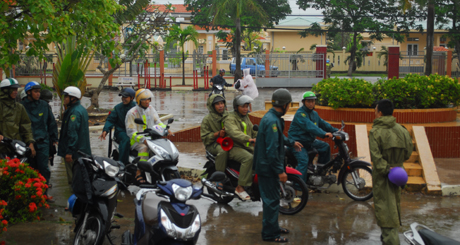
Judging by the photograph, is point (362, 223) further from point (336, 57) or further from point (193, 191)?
point (336, 57)

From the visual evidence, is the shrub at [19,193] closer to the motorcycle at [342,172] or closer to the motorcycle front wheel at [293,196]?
the motorcycle front wheel at [293,196]

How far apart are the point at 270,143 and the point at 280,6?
136 feet

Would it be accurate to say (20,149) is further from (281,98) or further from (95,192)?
(281,98)

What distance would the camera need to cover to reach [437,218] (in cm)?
628

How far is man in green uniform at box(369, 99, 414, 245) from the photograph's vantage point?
197 inches

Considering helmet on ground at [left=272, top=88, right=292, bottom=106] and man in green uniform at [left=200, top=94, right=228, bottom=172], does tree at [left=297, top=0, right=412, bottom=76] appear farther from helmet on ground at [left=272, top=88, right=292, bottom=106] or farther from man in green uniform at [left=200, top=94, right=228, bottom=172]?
helmet on ground at [left=272, top=88, right=292, bottom=106]

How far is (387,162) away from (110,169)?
296 centimetres

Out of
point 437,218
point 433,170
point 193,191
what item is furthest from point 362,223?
point 193,191

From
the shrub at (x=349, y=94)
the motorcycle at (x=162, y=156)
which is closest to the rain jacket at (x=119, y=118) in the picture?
the motorcycle at (x=162, y=156)

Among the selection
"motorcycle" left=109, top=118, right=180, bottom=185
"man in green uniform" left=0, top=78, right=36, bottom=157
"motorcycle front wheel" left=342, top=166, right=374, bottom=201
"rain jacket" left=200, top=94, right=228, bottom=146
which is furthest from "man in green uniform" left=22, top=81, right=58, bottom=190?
"motorcycle front wheel" left=342, top=166, right=374, bottom=201

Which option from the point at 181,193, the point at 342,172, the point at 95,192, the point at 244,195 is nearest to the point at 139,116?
the point at 244,195

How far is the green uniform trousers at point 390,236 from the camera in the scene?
497cm

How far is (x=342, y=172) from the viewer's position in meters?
7.13

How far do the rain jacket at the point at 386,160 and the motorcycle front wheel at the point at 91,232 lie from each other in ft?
9.58
